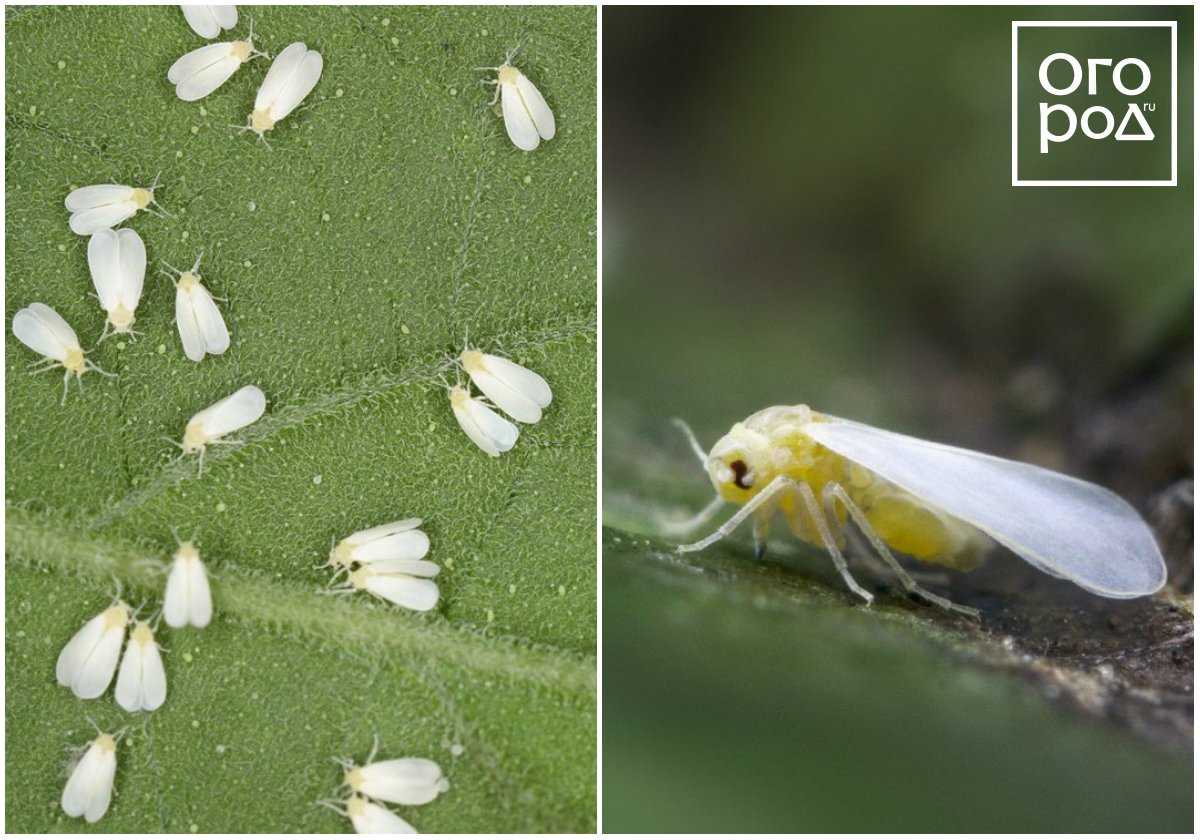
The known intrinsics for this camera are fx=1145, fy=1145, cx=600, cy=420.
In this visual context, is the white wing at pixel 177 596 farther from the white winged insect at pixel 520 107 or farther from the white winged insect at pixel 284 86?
the white winged insect at pixel 520 107

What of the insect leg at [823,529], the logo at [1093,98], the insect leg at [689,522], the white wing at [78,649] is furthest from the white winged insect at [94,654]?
the logo at [1093,98]

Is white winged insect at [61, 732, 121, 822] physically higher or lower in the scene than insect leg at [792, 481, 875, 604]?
lower

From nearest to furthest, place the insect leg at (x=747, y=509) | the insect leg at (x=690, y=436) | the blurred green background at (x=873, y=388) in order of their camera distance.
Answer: the blurred green background at (x=873, y=388), the insect leg at (x=747, y=509), the insect leg at (x=690, y=436)

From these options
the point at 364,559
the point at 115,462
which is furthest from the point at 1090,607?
the point at 115,462

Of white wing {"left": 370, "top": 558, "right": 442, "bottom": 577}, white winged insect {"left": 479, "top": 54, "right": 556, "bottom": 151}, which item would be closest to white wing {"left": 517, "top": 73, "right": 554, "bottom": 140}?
white winged insect {"left": 479, "top": 54, "right": 556, "bottom": 151}

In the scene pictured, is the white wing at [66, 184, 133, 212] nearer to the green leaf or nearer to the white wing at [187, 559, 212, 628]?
the green leaf

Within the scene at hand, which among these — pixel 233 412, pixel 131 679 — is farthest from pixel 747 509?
pixel 131 679
